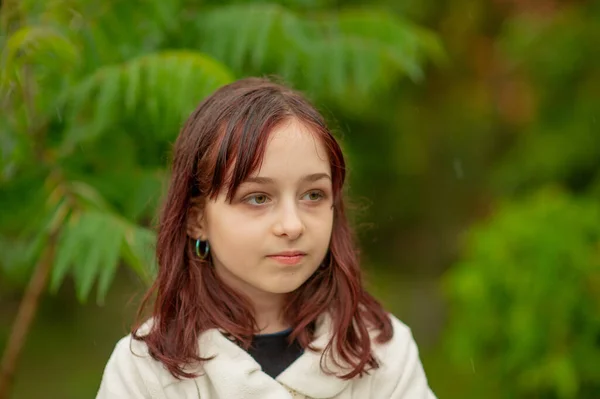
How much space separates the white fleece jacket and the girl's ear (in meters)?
0.30

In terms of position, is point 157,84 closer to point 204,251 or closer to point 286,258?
point 204,251

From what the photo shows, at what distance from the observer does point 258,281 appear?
231 cm

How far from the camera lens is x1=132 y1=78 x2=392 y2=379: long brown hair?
228cm

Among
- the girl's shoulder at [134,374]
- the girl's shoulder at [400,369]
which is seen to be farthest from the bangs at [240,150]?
the girl's shoulder at [400,369]

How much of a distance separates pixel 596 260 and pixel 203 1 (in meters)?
2.85

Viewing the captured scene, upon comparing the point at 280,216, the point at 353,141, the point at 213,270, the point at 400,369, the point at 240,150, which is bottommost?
the point at 353,141

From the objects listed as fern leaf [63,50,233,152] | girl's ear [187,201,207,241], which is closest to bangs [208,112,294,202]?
girl's ear [187,201,207,241]

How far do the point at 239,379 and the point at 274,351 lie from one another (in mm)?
215

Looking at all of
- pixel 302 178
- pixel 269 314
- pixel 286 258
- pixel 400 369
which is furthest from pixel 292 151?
pixel 400 369

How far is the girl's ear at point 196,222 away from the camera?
96.9 inches

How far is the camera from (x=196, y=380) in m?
2.33

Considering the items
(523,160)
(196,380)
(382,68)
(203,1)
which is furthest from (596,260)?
(196,380)

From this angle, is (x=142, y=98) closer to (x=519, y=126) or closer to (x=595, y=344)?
(x=595, y=344)

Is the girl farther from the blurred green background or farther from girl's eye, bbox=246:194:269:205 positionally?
the blurred green background
